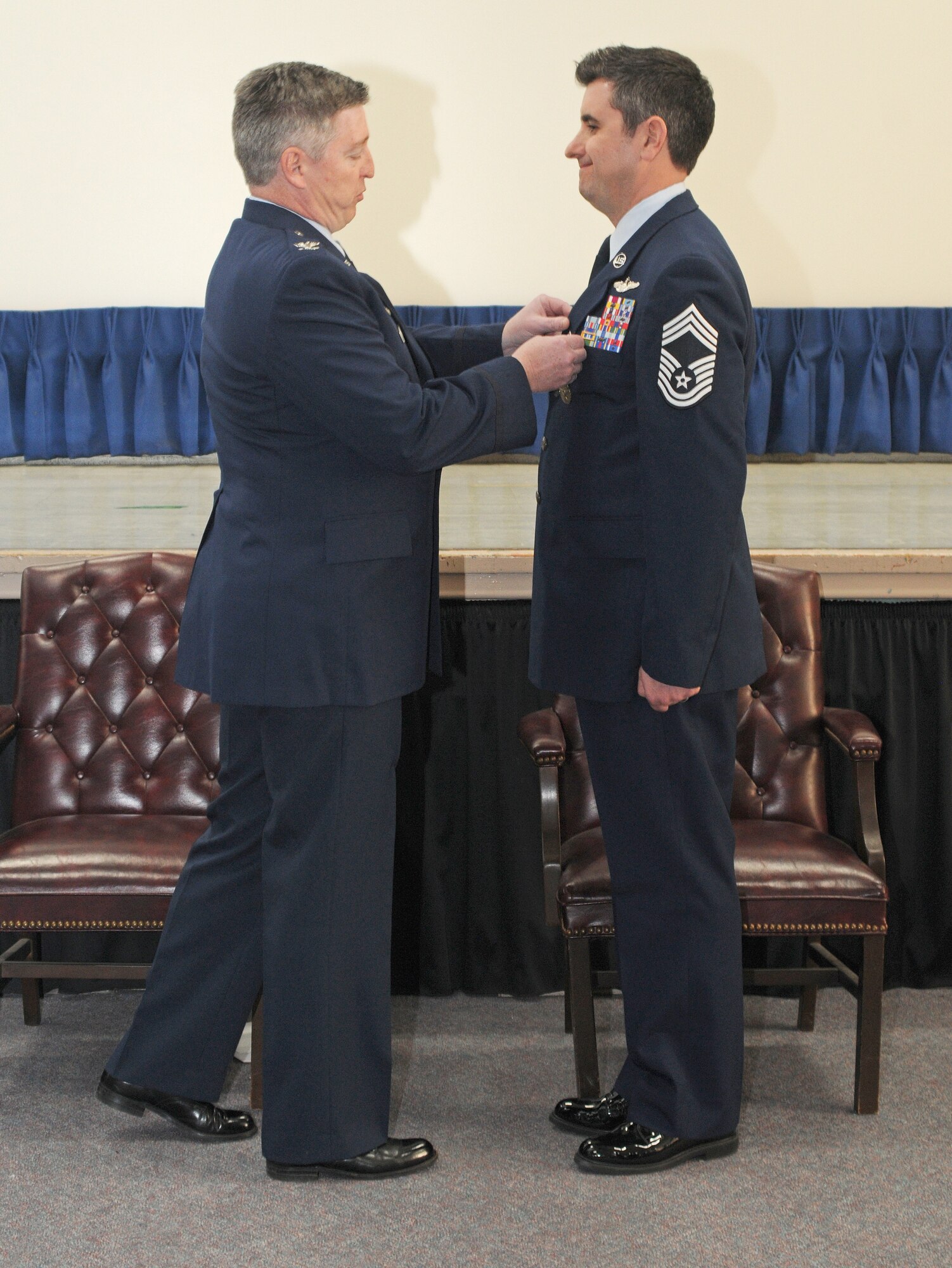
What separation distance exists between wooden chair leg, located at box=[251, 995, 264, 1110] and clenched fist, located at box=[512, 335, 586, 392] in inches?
43.7

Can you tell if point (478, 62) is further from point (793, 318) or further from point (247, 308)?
point (247, 308)

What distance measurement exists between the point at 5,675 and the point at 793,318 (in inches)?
128

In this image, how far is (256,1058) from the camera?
2045mm

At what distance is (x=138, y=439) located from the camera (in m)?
4.55

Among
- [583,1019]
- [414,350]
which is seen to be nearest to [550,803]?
[583,1019]

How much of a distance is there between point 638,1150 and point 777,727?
0.86 meters

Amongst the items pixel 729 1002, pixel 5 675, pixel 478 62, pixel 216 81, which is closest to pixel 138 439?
pixel 216 81

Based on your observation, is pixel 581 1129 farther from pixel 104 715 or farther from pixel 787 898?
pixel 104 715

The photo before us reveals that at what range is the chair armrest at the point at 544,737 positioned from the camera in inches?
83.4

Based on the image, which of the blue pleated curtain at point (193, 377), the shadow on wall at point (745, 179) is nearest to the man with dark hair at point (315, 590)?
the blue pleated curtain at point (193, 377)

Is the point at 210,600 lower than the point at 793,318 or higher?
lower

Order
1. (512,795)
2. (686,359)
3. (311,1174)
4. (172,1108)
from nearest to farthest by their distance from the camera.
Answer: (686,359)
(311,1174)
(172,1108)
(512,795)

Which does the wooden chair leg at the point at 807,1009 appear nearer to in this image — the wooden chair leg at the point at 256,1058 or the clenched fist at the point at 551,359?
the wooden chair leg at the point at 256,1058

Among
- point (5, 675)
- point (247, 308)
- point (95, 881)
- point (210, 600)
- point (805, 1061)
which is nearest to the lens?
point (247, 308)
